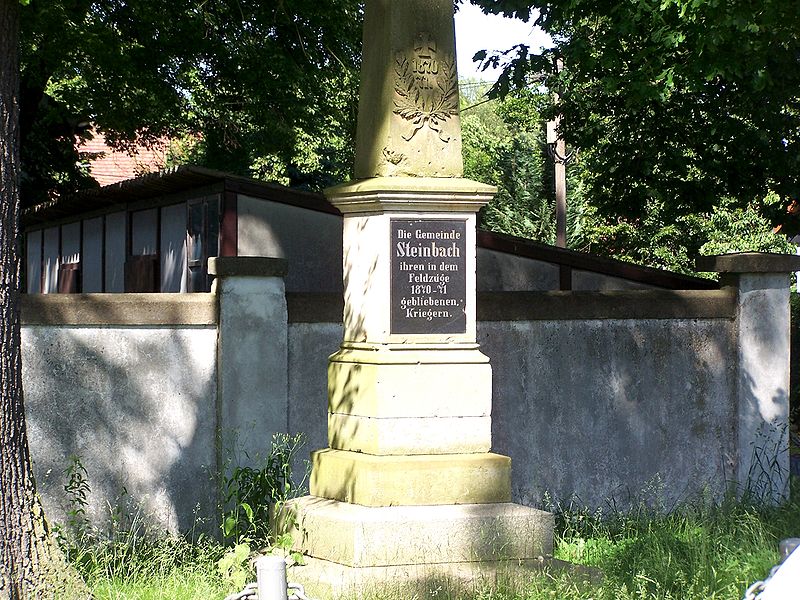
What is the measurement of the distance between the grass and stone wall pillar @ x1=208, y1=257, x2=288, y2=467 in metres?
0.90

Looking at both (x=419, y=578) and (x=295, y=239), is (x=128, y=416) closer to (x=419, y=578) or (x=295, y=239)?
(x=419, y=578)

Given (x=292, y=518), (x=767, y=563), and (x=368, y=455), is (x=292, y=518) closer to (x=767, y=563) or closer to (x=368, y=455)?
(x=368, y=455)

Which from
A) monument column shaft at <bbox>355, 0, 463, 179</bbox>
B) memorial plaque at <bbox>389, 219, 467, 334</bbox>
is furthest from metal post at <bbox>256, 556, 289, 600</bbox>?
monument column shaft at <bbox>355, 0, 463, 179</bbox>

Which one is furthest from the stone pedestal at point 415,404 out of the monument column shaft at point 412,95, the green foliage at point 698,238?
the green foliage at point 698,238

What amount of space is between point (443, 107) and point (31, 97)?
1351cm

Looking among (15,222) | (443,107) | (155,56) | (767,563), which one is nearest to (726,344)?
(767,563)

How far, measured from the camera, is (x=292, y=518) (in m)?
8.03

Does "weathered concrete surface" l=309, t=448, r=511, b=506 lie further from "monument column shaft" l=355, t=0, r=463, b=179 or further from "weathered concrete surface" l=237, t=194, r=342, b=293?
"weathered concrete surface" l=237, t=194, r=342, b=293

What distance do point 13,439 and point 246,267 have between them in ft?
10.7

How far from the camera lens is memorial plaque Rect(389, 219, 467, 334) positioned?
7.99 meters

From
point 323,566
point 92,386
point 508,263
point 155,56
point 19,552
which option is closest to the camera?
point 19,552

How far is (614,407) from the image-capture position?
10.7 meters

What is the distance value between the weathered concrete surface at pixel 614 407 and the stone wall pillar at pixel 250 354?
5.88ft

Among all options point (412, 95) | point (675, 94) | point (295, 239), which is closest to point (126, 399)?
point (412, 95)
